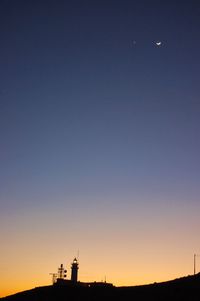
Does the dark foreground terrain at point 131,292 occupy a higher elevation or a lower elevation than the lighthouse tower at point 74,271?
lower

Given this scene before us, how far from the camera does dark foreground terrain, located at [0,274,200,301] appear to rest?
4075 centimetres

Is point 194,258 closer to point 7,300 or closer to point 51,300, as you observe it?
point 51,300

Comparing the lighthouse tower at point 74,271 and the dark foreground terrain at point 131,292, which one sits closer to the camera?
the dark foreground terrain at point 131,292

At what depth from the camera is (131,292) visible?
45.9 metres

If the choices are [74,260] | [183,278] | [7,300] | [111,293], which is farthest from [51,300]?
[74,260]

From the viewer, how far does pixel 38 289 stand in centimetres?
5431

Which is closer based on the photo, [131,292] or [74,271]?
[131,292]

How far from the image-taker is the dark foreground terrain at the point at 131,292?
40750 millimetres

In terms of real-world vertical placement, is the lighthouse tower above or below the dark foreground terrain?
above

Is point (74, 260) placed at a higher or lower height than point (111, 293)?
higher

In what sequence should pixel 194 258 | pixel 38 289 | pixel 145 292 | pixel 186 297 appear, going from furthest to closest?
pixel 194 258 < pixel 38 289 < pixel 145 292 < pixel 186 297

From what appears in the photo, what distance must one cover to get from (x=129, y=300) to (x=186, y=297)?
7.08 meters

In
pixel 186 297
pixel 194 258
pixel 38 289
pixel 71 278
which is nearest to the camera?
pixel 186 297

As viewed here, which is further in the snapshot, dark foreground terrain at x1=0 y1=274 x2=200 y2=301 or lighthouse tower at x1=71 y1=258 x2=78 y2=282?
lighthouse tower at x1=71 y1=258 x2=78 y2=282
